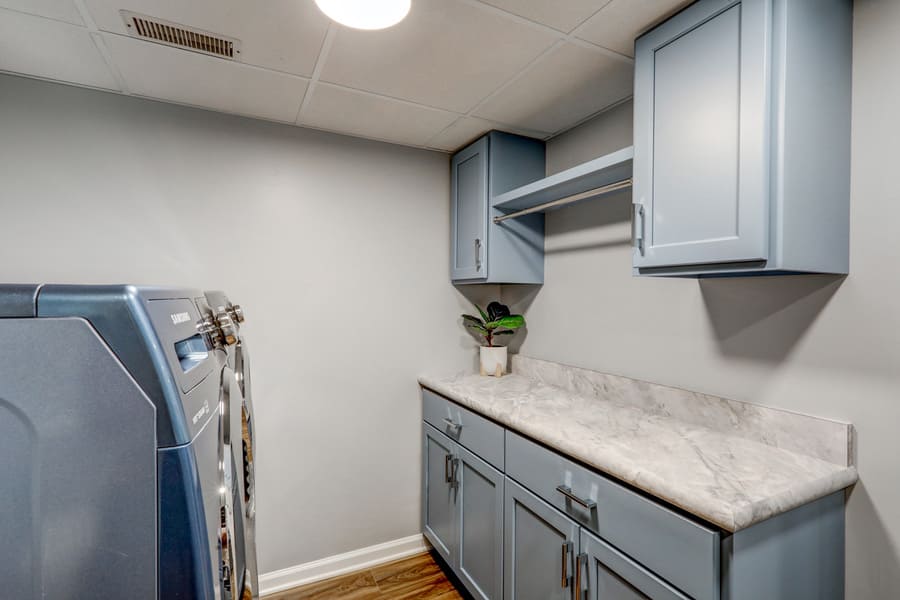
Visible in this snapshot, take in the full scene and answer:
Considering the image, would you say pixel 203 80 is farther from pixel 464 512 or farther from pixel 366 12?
pixel 464 512

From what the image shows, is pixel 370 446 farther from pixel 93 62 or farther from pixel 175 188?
pixel 93 62

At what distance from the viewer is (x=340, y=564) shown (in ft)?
7.19

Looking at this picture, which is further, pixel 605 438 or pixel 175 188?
pixel 175 188

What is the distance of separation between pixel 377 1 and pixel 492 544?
188cm

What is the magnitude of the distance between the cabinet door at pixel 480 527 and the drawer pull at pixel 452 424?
9 centimetres

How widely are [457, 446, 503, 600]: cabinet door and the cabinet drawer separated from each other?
0.04 m

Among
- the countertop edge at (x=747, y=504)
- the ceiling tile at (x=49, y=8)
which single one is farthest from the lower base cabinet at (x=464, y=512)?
the ceiling tile at (x=49, y=8)

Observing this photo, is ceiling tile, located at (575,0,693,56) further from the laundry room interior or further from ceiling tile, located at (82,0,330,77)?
ceiling tile, located at (82,0,330,77)

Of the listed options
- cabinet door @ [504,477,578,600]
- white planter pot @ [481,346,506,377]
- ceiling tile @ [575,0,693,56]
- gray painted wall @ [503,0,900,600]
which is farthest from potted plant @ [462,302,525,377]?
ceiling tile @ [575,0,693,56]

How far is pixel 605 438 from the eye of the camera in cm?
133

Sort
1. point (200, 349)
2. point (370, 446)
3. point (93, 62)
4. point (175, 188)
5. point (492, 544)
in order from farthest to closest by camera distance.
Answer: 1. point (370, 446)
2. point (175, 188)
3. point (492, 544)
4. point (93, 62)
5. point (200, 349)

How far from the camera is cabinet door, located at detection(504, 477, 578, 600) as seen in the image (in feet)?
4.24

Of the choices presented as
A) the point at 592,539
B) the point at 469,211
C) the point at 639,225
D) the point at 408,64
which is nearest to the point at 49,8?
the point at 408,64

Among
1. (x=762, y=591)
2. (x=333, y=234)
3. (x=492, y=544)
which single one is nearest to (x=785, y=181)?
(x=762, y=591)
